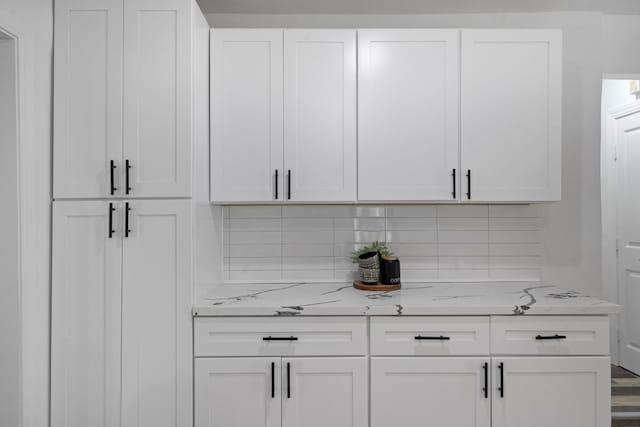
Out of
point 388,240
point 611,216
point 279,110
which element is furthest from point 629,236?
point 279,110

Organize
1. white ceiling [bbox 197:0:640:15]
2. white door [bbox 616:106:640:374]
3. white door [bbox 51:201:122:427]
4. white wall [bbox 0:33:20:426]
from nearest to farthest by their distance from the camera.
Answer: white wall [bbox 0:33:20:426] → white door [bbox 51:201:122:427] → white ceiling [bbox 197:0:640:15] → white door [bbox 616:106:640:374]

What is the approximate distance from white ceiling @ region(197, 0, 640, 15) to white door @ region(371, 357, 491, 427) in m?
2.01

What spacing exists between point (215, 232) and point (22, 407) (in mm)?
1151

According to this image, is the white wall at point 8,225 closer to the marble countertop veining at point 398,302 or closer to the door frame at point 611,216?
the marble countertop veining at point 398,302

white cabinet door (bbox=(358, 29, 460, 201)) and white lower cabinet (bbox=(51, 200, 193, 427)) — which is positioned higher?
white cabinet door (bbox=(358, 29, 460, 201))

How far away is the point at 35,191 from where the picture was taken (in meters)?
1.77

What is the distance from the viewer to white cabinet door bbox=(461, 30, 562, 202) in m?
2.09

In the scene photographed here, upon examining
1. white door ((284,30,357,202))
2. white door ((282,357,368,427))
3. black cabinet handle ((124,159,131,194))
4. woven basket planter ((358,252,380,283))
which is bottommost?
white door ((282,357,368,427))

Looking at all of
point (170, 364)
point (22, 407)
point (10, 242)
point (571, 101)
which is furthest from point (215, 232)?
point (571, 101)

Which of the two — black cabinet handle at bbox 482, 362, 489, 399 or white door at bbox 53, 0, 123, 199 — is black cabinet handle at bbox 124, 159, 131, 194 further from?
black cabinet handle at bbox 482, 362, 489, 399

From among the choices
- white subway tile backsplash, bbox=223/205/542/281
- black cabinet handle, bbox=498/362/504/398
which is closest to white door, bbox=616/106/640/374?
white subway tile backsplash, bbox=223/205/542/281

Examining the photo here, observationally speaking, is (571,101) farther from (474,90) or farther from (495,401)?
(495,401)

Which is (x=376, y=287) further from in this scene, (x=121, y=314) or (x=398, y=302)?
(x=121, y=314)

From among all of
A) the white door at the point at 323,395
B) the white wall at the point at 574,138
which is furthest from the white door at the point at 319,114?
the white door at the point at 323,395
